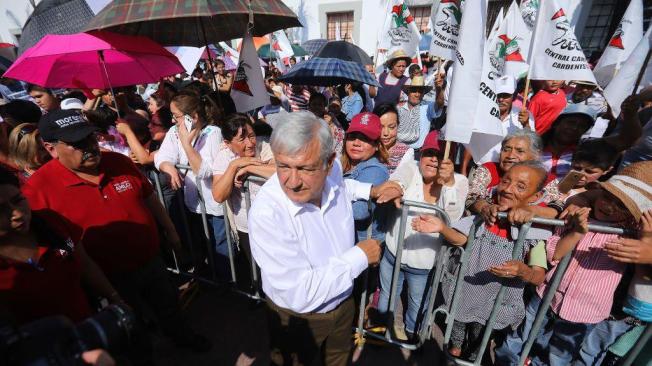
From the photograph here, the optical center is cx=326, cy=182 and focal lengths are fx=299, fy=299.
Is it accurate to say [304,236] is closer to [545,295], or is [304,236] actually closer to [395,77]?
[545,295]

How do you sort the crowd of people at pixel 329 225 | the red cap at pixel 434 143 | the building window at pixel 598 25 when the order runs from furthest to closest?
the building window at pixel 598 25
the red cap at pixel 434 143
the crowd of people at pixel 329 225

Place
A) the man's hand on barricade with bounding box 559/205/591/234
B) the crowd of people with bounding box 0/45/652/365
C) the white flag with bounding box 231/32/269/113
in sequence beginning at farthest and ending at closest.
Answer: the white flag with bounding box 231/32/269/113 < the man's hand on barricade with bounding box 559/205/591/234 < the crowd of people with bounding box 0/45/652/365

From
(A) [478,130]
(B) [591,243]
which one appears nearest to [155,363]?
(A) [478,130]

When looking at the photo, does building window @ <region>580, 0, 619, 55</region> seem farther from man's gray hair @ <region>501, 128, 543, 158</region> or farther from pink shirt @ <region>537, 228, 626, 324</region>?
pink shirt @ <region>537, 228, 626, 324</region>

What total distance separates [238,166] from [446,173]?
61.7 inches

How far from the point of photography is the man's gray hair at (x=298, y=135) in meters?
1.40

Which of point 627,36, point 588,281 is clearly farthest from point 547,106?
point 588,281

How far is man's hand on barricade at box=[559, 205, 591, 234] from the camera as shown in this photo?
5.52 feet

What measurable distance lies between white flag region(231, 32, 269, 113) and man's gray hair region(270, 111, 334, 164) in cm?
166

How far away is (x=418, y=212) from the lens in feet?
7.62

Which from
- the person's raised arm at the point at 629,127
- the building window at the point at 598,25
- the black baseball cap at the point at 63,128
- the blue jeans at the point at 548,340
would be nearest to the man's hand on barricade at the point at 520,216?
the blue jeans at the point at 548,340

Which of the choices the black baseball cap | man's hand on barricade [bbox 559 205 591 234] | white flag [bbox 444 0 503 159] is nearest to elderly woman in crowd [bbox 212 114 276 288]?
the black baseball cap

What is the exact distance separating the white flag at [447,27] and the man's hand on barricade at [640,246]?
6.05 ft

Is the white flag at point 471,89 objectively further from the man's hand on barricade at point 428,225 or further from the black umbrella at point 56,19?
the black umbrella at point 56,19
